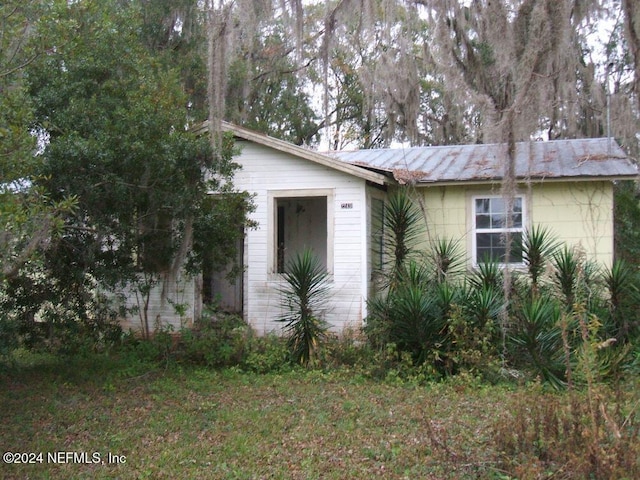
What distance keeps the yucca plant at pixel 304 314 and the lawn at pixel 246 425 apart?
1.55 ft

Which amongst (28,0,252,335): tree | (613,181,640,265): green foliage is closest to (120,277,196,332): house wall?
(28,0,252,335): tree

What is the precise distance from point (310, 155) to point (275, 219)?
1.40m

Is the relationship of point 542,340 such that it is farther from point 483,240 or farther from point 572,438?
point 572,438

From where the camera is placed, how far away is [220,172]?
9.49 meters

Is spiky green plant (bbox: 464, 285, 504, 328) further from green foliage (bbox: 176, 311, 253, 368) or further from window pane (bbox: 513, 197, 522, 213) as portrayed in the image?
green foliage (bbox: 176, 311, 253, 368)

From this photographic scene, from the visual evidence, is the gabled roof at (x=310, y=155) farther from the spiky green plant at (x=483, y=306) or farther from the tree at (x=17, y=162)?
the tree at (x=17, y=162)

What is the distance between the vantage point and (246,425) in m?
6.85

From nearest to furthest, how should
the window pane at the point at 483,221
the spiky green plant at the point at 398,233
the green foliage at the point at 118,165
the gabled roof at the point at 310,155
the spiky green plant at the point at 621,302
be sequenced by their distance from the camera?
the green foliage at the point at 118,165 < the spiky green plant at the point at 621,302 < the gabled roof at the point at 310,155 < the spiky green plant at the point at 398,233 < the window pane at the point at 483,221

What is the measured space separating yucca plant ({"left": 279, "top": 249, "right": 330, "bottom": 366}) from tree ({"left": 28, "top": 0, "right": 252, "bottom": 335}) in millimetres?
1177

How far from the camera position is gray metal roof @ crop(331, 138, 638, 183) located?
35.2 ft

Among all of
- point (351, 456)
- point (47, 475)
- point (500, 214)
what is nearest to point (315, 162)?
point (500, 214)

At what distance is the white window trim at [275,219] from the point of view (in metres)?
11.0

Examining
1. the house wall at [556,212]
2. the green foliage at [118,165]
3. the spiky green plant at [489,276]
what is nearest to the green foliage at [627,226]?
the house wall at [556,212]

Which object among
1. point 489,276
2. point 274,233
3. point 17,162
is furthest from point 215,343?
point 17,162
